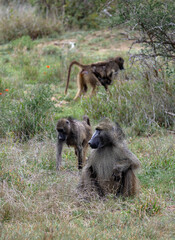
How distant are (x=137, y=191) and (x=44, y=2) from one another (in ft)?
47.7

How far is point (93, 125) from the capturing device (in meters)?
6.18

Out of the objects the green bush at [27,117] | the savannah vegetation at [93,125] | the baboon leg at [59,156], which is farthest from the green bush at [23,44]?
the baboon leg at [59,156]

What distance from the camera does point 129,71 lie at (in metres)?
7.92

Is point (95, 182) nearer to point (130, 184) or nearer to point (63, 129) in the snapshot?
point (130, 184)


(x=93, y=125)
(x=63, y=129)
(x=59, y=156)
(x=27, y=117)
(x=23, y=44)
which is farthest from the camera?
(x=23, y=44)

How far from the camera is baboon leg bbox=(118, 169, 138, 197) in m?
3.71

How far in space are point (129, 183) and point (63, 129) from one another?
1388 mm

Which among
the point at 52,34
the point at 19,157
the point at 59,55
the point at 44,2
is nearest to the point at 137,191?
the point at 19,157

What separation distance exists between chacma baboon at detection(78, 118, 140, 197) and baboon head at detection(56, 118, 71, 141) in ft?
3.34

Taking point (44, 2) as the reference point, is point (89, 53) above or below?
below

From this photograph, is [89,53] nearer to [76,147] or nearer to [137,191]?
[76,147]

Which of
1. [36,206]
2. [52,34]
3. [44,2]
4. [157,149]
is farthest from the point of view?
[44,2]

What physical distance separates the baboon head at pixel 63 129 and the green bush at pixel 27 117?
814 millimetres

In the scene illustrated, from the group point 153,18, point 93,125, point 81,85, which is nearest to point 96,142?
point 93,125
